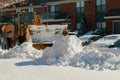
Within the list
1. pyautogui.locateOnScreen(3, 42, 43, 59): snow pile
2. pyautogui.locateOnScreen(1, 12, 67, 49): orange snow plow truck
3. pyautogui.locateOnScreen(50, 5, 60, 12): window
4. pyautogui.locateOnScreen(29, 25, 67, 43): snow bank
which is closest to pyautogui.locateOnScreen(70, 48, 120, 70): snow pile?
pyautogui.locateOnScreen(3, 42, 43, 59): snow pile

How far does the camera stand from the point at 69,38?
16312 mm

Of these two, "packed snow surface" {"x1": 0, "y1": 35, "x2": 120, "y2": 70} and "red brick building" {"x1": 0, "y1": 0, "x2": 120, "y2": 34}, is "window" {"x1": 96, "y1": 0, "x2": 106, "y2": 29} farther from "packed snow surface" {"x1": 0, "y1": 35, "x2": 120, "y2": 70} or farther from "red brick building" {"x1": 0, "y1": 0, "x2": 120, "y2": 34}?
"packed snow surface" {"x1": 0, "y1": 35, "x2": 120, "y2": 70}

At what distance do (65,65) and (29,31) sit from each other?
10332mm

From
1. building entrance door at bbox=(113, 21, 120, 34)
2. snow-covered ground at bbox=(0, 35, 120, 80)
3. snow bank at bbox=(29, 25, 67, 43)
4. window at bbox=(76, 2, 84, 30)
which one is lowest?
building entrance door at bbox=(113, 21, 120, 34)

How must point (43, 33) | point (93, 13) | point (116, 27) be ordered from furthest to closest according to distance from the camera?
point (93, 13) < point (116, 27) < point (43, 33)

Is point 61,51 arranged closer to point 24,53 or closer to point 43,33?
point 24,53

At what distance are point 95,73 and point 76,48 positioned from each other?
369 cm

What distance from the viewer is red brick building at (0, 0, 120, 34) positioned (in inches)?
1752

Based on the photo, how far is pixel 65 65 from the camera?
14.7m

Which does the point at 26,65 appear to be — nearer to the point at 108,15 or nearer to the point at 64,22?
the point at 108,15

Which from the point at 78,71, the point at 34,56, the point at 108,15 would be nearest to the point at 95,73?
the point at 78,71

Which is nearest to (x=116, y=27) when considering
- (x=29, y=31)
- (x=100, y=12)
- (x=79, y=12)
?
(x=100, y=12)

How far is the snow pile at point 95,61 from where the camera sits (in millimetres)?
13984

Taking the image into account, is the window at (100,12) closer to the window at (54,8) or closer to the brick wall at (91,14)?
the brick wall at (91,14)
